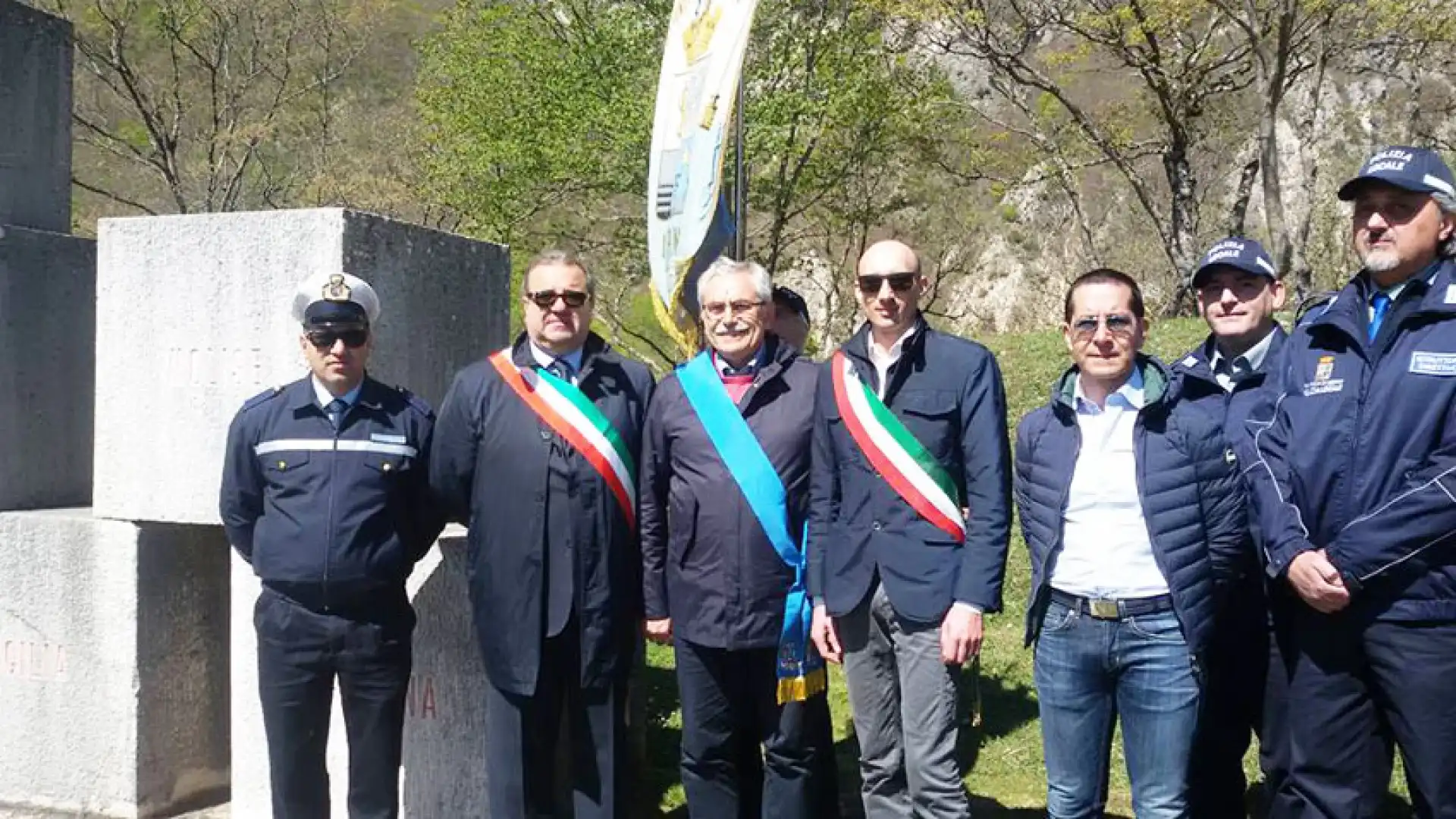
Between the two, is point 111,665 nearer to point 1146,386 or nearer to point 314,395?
point 314,395

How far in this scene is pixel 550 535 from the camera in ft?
11.3

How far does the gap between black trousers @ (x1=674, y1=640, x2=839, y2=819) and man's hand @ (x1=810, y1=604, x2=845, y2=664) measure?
0.13 m

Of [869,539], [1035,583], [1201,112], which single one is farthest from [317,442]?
[1201,112]

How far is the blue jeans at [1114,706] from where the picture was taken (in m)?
2.98

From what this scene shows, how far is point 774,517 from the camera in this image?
3.36 meters

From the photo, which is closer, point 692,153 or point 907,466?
point 907,466

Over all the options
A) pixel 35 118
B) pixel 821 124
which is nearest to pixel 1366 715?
pixel 35 118

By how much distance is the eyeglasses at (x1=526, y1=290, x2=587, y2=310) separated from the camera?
3.48 metres

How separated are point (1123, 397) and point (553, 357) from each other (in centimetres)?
165

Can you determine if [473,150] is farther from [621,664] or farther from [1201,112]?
[621,664]

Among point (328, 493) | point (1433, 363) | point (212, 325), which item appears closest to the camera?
point (1433, 363)

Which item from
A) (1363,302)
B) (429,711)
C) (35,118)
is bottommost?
(429,711)

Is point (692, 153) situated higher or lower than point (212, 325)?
higher

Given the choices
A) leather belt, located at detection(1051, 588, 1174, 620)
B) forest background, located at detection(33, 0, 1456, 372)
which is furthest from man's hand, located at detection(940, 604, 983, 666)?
forest background, located at detection(33, 0, 1456, 372)
